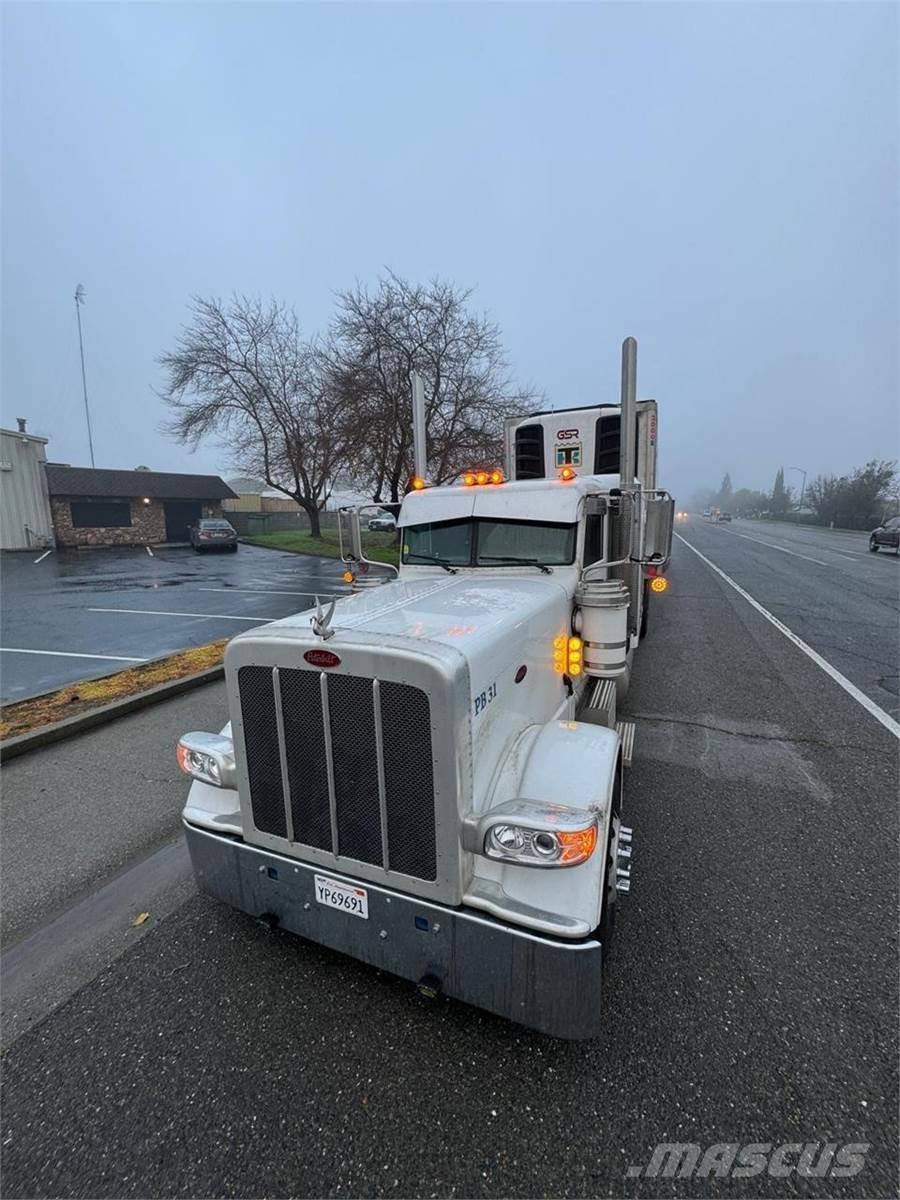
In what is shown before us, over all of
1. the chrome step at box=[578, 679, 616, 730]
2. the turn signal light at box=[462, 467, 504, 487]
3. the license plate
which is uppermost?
the turn signal light at box=[462, 467, 504, 487]

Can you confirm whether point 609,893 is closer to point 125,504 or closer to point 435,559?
point 435,559

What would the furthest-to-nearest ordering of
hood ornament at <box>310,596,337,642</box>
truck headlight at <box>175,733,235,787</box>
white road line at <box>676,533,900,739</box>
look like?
white road line at <box>676,533,900,739</box> → truck headlight at <box>175,733,235,787</box> → hood ornament at <box>310,596,337,642</box>

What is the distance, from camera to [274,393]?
26.6 metres

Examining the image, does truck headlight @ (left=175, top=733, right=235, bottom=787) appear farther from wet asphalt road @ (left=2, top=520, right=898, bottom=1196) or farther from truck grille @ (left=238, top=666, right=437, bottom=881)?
wet asphalt road @ (left=2, top=520, right=898, bottom=1196)

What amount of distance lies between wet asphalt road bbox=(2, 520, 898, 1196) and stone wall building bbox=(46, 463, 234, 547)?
3083 centimetres

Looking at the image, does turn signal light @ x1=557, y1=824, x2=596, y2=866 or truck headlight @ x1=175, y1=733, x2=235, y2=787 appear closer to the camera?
turn signal light @ x1=557, y1=824, x2=596, y2=866

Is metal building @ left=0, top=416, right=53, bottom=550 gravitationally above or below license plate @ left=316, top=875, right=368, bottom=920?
above

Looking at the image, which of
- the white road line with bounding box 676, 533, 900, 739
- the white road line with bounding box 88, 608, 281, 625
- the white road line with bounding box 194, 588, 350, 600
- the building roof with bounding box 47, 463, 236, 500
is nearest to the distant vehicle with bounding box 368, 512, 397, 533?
the white road line with bounding box 676, 533, 900, 739

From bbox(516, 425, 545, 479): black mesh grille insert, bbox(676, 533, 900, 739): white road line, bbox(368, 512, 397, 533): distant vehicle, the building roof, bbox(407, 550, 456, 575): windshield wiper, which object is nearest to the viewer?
bbox(407, 550, 456, 575): windshield wiper

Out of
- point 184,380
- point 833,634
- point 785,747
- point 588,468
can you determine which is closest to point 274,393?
point 184,380

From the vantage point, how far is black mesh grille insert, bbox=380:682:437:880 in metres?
1.97

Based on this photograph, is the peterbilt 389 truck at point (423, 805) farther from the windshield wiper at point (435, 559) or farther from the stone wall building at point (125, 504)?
the stone wall building at point (125, 504)

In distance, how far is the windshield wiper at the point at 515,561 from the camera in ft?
12.7

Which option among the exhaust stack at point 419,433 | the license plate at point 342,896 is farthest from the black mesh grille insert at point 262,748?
the exhaust stack at point 419,433
